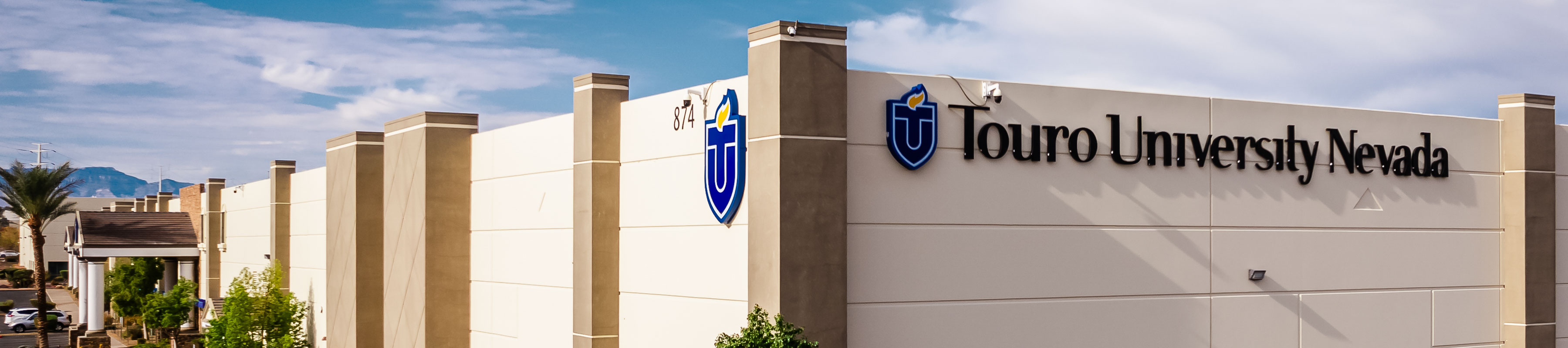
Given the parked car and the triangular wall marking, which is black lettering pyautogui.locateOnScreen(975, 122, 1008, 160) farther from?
the parked car

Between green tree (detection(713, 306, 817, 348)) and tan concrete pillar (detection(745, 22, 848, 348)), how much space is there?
0.39 m

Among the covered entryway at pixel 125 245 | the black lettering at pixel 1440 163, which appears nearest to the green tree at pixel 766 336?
the black lettering at pixel 1440 163

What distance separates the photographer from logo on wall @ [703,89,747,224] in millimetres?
15773

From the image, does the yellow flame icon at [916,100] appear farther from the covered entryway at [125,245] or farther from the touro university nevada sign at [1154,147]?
the covered entryway at [125,245]

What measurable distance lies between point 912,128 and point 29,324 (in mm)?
63812

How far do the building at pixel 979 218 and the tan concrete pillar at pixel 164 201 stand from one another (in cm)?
4512

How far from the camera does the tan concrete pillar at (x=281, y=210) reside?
37.2 meters

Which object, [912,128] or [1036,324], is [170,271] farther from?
[1036,324]

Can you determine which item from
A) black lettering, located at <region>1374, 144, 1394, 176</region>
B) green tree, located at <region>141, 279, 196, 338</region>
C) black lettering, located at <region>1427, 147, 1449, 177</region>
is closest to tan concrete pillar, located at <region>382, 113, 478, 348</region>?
black lettering, located at <region>1374, 144, 1394, 176</region>

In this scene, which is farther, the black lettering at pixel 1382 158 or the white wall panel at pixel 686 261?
the black lettering at pixel 1382 158

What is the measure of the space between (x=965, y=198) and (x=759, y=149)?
319cm

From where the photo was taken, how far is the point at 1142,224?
1762 cm

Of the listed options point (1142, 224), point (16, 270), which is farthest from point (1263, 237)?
point (16, 270)

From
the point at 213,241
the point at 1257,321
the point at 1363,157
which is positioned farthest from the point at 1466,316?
the point at 213,241
